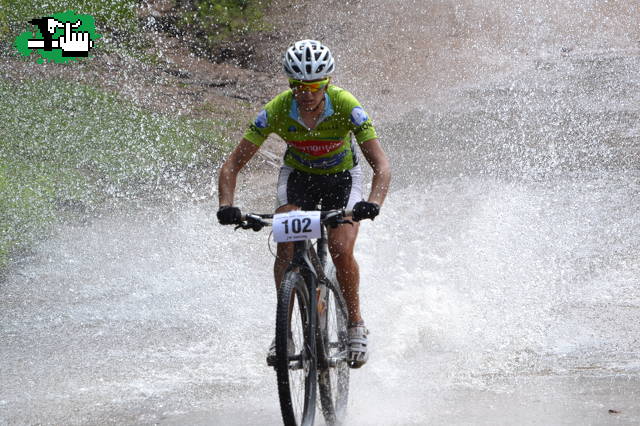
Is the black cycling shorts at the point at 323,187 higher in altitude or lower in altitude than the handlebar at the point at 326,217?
higher

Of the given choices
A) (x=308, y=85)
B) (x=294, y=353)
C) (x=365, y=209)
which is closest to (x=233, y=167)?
(x=308, y=85)

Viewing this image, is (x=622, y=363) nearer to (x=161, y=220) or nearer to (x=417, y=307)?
(x=417, y=307)

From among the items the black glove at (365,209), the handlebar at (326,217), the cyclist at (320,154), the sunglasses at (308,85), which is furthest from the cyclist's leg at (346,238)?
the sunglasses at (308,85)

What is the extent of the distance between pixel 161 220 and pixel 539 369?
5123 millimetres

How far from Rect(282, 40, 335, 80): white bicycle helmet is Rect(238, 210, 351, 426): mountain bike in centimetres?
80

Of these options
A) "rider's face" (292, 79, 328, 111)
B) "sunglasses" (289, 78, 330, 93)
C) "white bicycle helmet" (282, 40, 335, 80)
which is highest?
"white bicycle helmet" (282, 40, 335, 80)

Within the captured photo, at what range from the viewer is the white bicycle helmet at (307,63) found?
175 inches

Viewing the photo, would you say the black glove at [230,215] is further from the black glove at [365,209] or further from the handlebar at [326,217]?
the black glove at [365,209]

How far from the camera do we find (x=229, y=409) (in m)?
5.17

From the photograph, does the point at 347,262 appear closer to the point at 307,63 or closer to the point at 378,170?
the point at 378,170

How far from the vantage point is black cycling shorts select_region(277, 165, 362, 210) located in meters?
4.96

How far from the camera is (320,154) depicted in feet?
16.1

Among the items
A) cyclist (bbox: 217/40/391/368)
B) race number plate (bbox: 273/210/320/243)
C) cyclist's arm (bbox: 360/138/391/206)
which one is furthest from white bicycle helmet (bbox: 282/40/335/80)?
race number plate (bbox: 273/210/320/243)

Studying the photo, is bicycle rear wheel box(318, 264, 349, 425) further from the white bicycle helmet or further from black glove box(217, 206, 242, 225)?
the white bicycle helmet
